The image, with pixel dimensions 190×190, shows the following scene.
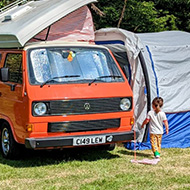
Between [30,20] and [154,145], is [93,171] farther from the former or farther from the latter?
[30,20]

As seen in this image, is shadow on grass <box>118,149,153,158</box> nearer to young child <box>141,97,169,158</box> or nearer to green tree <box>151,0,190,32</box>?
young child <box>141,97,169,158</box>

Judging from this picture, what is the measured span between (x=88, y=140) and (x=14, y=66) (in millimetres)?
1782

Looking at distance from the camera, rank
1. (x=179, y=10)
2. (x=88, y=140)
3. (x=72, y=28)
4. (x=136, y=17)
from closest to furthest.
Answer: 1. (x=88, y=140)
2. (x=72, y=28)
3. (x=136, y=17)
4. (x=179, y=10)

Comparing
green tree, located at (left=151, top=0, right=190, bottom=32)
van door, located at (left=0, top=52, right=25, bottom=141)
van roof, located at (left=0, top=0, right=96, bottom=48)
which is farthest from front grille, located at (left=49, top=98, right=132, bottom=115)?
green tree, located at (left=151, top=0, right=190, bottom=32)

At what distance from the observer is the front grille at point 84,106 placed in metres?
7.22

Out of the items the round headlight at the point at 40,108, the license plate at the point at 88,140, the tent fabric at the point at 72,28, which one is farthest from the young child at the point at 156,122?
the tent fabric at the point at 72,28

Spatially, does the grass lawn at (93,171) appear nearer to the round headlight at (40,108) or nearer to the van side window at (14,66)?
the round headlight at (40,108)

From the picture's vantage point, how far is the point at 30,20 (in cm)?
800

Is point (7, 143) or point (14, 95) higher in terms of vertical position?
point (14, 95)

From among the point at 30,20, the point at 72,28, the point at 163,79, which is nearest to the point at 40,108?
the point at 30,20

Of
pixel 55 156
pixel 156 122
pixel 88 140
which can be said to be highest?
pixel 88 140

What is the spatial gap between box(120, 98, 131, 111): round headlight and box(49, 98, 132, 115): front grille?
0.25 feet

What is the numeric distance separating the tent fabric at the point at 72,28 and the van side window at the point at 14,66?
3.06ft

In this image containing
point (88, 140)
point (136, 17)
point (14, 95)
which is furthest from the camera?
point (136, 17)
